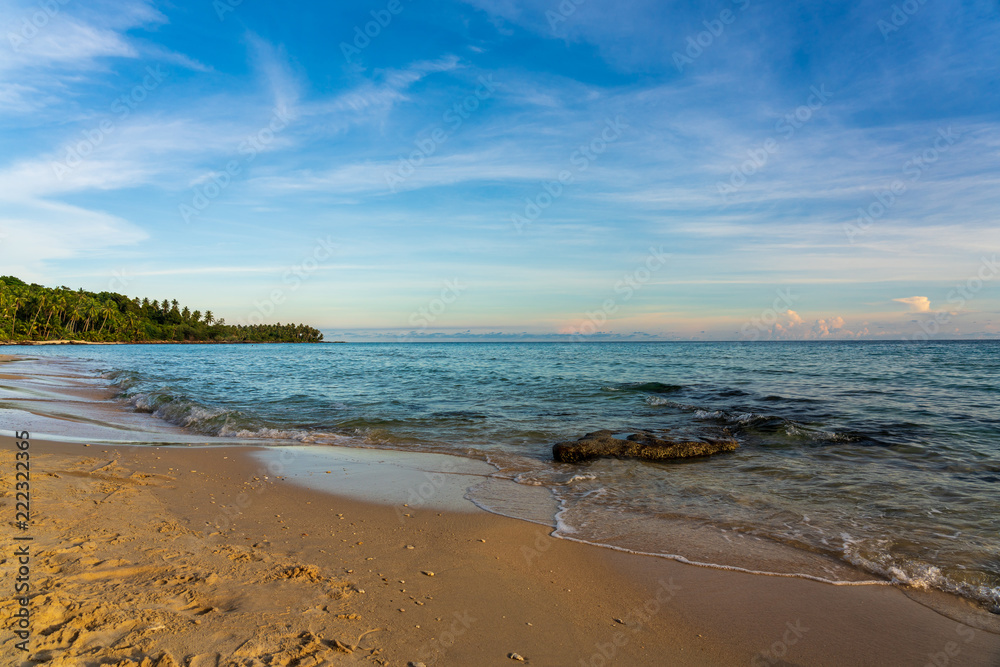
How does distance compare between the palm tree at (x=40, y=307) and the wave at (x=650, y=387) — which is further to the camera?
the palm tree at (x=40, y=307)

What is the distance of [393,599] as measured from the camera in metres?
3.95

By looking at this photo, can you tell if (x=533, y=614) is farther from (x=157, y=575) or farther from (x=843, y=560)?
(x=843, y=560)

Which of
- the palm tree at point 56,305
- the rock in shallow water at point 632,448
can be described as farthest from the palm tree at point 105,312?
the rock in shallow water at point 632,448

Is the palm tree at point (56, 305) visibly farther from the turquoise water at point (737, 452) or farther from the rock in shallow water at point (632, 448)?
the rock in shallow water at point (632, 448)

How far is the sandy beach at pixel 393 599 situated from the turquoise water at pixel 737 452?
741 millimetres

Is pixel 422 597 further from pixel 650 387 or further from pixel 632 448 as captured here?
pixel 650 387

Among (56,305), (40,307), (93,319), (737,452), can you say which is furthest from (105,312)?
(737,452)

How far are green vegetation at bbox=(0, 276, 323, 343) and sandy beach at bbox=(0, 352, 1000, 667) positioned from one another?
377 feet

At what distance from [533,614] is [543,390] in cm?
1777

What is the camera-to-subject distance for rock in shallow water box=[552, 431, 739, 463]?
9875 millimetres

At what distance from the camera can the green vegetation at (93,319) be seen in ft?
310

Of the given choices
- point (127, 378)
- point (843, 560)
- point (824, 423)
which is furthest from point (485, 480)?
point (127, 378)

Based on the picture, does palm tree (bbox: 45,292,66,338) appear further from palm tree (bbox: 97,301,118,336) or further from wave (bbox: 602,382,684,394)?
wave (bbox: 602,382,684,394)

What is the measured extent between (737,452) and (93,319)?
5502 inches
